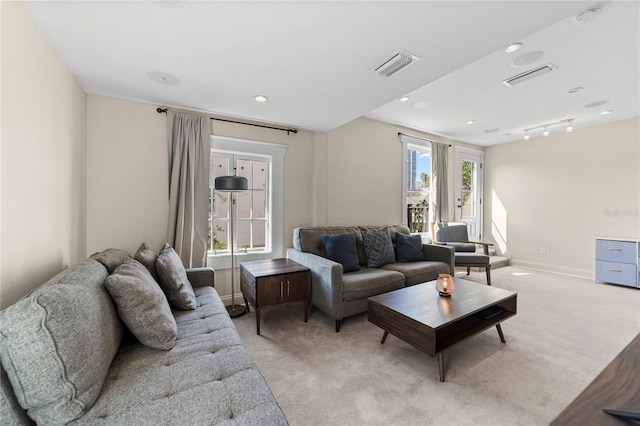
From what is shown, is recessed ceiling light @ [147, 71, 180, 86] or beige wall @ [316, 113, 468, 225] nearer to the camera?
recessed ceiling light @ [147, 71, 180, 86]

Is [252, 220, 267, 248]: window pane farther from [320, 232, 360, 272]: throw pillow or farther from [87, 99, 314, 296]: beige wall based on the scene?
[87, 99, 314, 296]: beige wall

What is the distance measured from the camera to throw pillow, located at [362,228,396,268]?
336 cm

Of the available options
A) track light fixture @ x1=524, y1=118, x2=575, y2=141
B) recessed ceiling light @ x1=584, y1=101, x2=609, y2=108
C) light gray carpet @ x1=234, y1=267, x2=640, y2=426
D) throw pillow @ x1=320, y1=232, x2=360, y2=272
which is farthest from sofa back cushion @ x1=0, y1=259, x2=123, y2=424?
track light fixture @ x1=524, y1=118, x2=575, y2=141

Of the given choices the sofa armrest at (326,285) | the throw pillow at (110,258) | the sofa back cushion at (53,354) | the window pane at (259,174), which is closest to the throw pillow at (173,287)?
the throw pillow at (110,258)

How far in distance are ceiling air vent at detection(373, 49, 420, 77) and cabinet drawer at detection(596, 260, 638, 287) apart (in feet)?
15.5

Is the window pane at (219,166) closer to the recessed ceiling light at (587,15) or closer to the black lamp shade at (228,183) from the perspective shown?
the black lamp shade at (228,183)

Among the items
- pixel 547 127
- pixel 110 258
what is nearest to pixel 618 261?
pixel 547 127

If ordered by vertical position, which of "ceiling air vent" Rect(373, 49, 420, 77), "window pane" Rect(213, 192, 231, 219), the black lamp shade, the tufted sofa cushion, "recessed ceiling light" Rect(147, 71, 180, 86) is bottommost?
the tufted sofa cushion

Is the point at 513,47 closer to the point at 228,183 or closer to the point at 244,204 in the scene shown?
the point at 228,183

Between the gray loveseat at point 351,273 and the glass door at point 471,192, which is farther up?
the glass door at point 471,192

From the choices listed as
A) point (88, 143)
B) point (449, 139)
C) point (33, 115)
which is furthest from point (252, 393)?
point (449, 139)

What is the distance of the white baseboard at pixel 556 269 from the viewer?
4538 mm

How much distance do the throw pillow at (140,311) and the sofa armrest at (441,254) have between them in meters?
3.29

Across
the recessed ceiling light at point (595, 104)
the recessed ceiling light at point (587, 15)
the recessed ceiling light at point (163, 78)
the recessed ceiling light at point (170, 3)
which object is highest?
the recessed ceiling light at point (595, 104)
